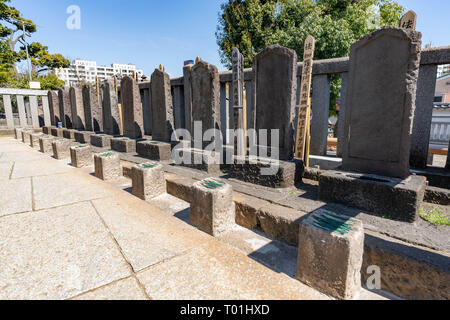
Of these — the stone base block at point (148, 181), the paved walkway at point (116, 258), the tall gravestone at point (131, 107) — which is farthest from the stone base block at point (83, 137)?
the stone base block at point (148, 181)

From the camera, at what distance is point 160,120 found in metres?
5.77

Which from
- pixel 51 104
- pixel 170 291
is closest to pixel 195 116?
pixel 170 291

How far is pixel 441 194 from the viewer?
2.62 m

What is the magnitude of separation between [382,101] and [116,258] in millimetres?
3160

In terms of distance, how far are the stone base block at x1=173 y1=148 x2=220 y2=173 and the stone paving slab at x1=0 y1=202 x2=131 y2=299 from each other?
196 centimetres

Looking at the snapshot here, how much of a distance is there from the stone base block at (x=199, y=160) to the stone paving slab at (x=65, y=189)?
1.47 meters

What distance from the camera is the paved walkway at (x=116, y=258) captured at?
5.58 feet

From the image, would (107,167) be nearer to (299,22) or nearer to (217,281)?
(217,281)

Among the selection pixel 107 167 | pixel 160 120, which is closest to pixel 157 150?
pixel 160 120

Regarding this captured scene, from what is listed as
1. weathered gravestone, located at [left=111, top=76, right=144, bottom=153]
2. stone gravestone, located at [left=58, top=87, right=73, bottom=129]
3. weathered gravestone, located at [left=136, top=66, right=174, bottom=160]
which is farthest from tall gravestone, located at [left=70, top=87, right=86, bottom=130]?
weathered gravestone, located at [left=136, top=66, right=174, bottom=160]

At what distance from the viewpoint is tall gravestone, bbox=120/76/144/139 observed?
6230mm

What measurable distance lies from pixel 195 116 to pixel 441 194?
3934 mm

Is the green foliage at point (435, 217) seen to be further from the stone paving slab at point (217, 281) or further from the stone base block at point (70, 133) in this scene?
the stone base block at point (70, 133)

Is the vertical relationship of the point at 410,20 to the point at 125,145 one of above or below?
above
